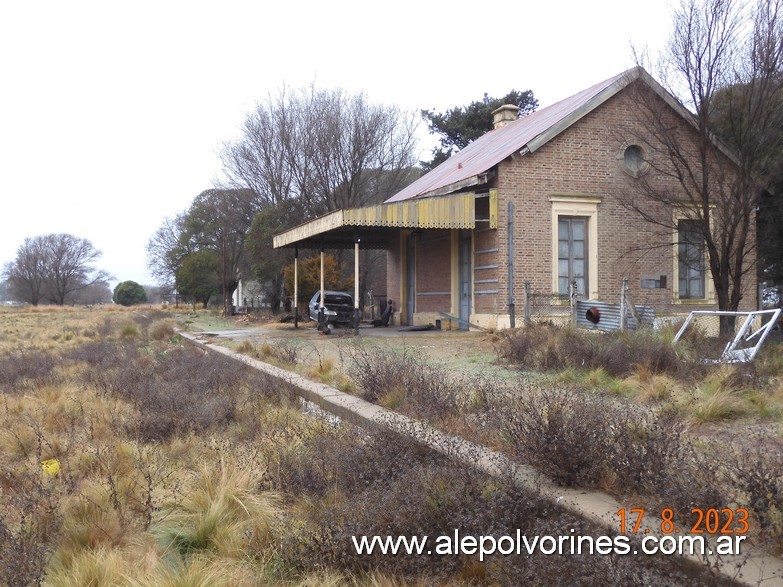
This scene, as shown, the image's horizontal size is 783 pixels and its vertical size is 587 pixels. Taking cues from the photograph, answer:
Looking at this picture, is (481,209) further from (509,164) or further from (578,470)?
(578,470)

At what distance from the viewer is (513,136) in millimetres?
20719

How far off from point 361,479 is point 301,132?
3310 centimetres

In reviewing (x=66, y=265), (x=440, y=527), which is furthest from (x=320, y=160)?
(x=66, y=265)

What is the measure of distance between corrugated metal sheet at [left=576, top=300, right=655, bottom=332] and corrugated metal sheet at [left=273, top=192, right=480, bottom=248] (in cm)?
339

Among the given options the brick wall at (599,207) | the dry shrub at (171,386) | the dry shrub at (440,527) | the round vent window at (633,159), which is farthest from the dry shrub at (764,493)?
the round vent window at (633,159)

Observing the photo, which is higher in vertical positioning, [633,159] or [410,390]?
[633,159]

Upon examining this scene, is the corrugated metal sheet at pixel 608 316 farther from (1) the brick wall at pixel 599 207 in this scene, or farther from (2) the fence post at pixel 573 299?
(1) the brick wall at pixel 599 207

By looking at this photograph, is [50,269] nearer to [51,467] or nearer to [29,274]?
[29,274]

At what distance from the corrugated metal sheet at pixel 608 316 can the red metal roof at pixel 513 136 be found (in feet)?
14.1

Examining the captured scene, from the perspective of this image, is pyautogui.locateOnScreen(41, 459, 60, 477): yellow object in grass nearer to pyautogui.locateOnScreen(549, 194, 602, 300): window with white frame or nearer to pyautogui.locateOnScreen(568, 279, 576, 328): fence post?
pyautogui.locateOnScreen(568, 279, 576, 328): fence post

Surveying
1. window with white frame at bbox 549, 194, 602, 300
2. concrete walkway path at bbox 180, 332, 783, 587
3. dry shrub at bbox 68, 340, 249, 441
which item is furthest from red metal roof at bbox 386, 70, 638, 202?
concrete walkway path at bbox 180, 332, 783, 587

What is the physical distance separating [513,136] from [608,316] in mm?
7497

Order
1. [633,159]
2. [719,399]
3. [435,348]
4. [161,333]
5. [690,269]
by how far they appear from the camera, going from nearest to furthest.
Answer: [719,399] < [435,348] < [633,159] < [690,269] < [161,333]

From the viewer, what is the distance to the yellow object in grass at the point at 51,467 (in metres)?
5.11
